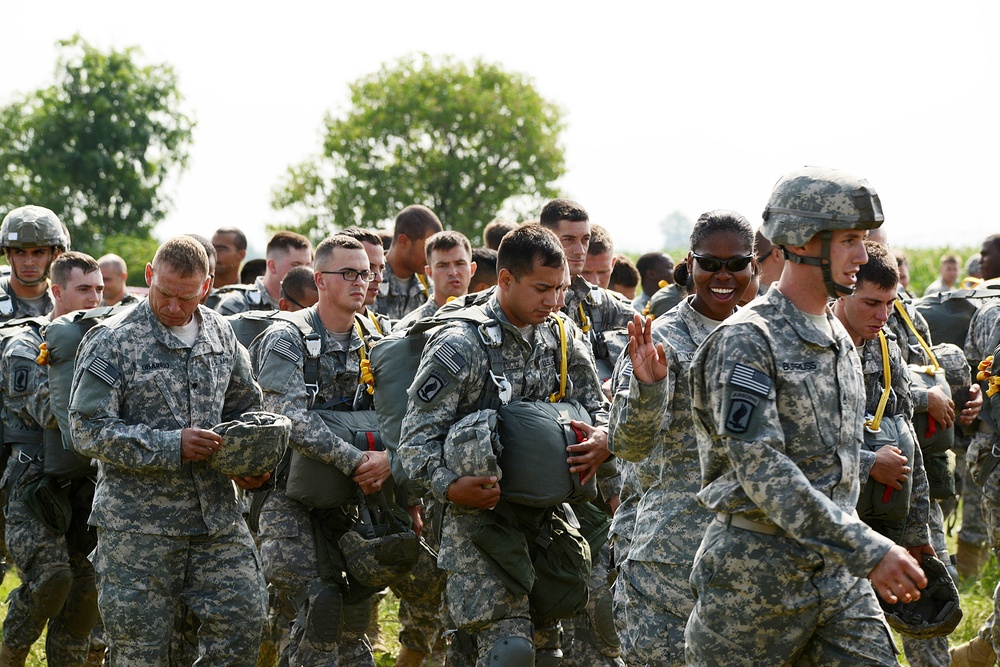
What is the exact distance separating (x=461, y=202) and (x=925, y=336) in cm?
4383

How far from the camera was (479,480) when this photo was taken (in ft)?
18.7

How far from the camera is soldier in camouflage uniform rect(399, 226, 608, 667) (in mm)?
5770

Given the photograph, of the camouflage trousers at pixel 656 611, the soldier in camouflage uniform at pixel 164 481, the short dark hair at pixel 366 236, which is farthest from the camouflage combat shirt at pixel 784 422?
the short dark hair at pixel 366 236

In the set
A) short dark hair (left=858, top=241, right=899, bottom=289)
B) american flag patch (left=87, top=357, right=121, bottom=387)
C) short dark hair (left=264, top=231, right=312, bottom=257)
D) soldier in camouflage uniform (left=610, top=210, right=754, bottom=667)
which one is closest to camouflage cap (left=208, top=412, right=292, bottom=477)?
american flag patch (left=87, top=357, right=121, bottom=387)

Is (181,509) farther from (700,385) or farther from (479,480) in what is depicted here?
(700,385)

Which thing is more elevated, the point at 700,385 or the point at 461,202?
the point at 700,385

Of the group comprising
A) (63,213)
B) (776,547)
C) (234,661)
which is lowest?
(63,213)

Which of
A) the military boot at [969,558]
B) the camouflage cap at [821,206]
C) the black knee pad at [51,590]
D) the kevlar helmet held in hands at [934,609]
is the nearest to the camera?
the camouflage cap at [821,206]

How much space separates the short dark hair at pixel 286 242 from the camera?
32.4ft

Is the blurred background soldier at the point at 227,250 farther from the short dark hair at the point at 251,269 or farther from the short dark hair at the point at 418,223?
the short dark hair at the point at 418,223

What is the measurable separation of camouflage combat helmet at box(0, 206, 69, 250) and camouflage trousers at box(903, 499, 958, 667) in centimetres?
572

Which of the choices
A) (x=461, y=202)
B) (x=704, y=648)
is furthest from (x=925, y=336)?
(x=461, y=202)

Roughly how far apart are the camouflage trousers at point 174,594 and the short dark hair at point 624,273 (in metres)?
6.04

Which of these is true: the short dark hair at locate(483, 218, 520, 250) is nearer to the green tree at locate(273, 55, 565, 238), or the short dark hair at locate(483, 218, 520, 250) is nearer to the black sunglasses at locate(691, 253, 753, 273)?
the black sunglasses at locate(691, 253, 753, 273)
